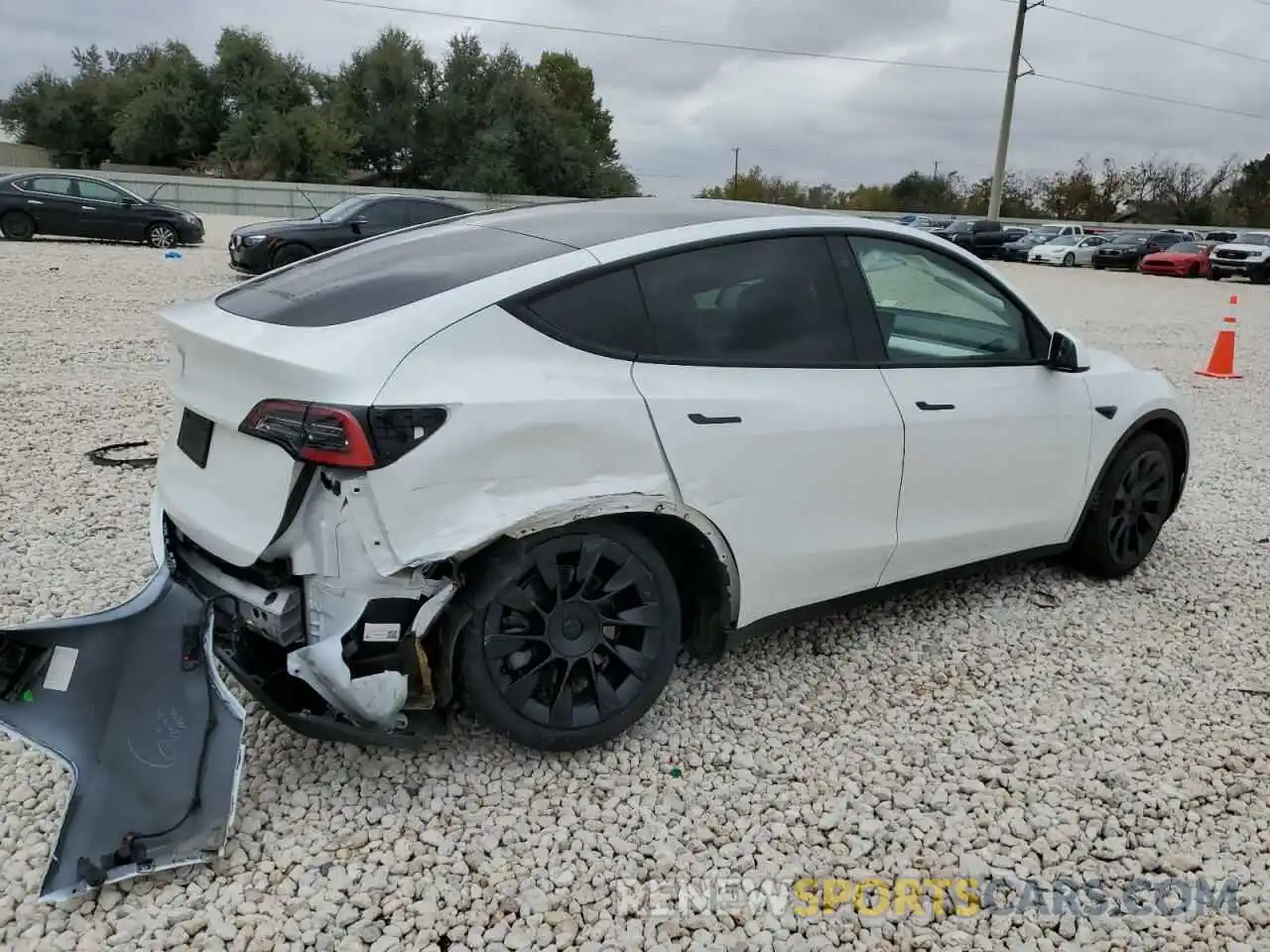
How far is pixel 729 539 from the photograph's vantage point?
300cm

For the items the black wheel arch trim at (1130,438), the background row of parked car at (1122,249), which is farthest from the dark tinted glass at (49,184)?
the background row of parked car at (1122,249)

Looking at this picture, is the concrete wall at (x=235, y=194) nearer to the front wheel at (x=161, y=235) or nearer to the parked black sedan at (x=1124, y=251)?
the front wheel at (x=161, y=235)

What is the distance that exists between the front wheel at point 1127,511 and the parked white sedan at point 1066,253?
34.0 meters

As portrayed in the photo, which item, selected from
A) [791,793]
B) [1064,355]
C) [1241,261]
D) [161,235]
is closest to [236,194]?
[161,235]

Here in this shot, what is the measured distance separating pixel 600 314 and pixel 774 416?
64 cm

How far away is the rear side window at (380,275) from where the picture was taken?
9.05 feet

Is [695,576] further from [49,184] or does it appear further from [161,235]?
[49,184]

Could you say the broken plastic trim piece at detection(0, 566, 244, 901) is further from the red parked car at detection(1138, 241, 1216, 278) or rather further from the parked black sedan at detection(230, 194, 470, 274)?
the red parked car at detection(1138, 241, 1216, 278)

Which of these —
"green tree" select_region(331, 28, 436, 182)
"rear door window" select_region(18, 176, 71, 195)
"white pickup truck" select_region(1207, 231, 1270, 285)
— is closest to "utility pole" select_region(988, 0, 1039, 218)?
"white pickup truck" select_region(1207, 231, 1270, 285)

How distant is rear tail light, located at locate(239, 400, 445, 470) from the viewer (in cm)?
241

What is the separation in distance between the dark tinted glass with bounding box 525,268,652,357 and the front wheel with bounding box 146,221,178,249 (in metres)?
19.2

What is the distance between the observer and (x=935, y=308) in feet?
12.5

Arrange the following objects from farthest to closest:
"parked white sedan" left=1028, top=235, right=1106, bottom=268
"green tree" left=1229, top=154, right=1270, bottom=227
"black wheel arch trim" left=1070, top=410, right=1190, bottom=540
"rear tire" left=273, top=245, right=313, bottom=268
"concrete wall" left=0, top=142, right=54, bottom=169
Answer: "green tree" left=1229, top=154, right=1270, bottom=227 → "concrete wall" left=0, top=142, right=54, bottom=169 → "parked white sedan" left=1028, top=235, right=1106, bottom=268 → "rear tire" left=273, top=245, right=313, bottom=268 → "black wheel arch trim" left=1070, top=410, right=1190, bottom=540

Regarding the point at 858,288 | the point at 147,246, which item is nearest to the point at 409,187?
the point at 147,246
